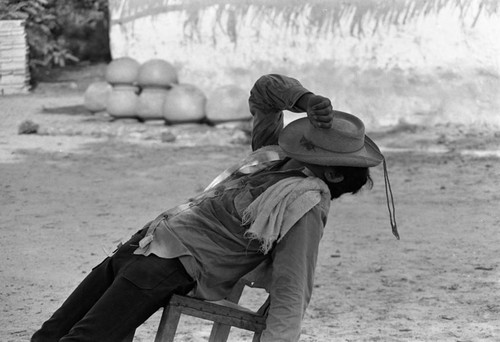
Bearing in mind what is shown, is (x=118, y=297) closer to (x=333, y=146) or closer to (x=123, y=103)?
(x=333, y=146)

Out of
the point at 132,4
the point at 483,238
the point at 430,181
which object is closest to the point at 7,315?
the point at 483,238

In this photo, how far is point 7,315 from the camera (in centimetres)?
467

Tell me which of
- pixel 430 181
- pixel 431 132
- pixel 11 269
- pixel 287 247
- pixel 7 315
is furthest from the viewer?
pixel 431 132

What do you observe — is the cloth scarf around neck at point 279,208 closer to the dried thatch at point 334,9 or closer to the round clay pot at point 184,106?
the dried thatch at point 334,9

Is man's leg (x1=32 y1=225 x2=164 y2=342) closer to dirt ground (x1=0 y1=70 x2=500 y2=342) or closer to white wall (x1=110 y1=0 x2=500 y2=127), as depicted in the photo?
dirt ground (x1=0 y1=70 x2=500 y2=342)

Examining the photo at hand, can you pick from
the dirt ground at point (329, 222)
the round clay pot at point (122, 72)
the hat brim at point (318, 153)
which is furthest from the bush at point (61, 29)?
the hat brim at point (318, 153)

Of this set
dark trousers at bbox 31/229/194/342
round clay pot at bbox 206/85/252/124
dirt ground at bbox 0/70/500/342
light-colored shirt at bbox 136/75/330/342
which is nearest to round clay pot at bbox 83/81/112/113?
dirt ground at bbox 0/70/500/342

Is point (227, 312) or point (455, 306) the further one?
point (455, 306)

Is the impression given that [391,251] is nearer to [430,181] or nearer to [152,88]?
[430,181]

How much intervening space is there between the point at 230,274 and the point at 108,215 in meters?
3.94

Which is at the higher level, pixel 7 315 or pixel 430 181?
pixel 7 315

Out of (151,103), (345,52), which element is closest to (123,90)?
(151,103)

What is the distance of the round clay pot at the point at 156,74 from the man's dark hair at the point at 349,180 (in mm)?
8071

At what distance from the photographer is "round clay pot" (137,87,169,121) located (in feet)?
36.1
